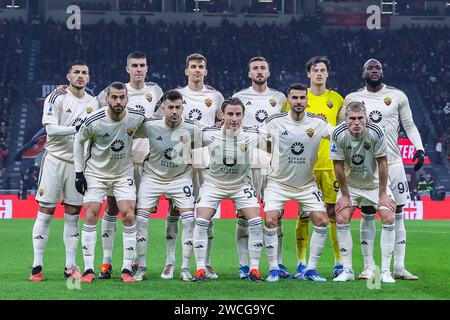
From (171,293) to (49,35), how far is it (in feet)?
86.0

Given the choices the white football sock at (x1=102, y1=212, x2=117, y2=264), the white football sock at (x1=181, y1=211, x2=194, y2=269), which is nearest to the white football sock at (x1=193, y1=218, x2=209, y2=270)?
the white football sock at (x1=181, y1=211, x2=194, y2=269)

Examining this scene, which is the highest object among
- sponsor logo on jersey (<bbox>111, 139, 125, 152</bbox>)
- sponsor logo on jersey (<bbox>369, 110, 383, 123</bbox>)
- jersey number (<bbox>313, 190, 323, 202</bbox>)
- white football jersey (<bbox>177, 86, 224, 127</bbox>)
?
white football jersey (<bbox>177, 86, 224, 127</bbox>)

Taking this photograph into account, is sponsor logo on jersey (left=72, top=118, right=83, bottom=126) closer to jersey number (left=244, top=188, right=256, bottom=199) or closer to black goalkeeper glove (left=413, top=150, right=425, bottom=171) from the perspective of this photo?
jersey number (left=244, top=188, right=256, bottom=199)

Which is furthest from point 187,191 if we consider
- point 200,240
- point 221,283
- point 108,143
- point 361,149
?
point 361,149

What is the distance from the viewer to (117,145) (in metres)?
9.34

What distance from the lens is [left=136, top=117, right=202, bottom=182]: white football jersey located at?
946 centimetres

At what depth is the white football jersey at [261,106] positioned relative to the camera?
1029 cm

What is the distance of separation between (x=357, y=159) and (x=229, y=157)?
1.31 m

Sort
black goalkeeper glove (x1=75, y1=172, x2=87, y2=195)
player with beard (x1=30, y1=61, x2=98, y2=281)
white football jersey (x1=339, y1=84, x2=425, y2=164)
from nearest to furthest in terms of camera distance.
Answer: black goalkeeper glove (x1=75, y1=172, x2=87, y2=195)
player with beard (x1=30, y1=61, x2=98, y2=281)
white football jersey (x1=339, y1=84, x2=425, y2=164)

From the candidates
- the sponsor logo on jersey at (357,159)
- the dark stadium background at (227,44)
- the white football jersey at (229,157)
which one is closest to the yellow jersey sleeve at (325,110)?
the sponsor logo on jersey at (357,159)

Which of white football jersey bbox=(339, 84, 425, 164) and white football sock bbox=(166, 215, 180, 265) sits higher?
white football jersey bbox=(339, 84, 425, 164)

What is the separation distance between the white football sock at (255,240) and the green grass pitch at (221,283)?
1.02 ft

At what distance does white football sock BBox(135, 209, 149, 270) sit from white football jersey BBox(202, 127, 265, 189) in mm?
784

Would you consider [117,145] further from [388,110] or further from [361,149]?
[388,110]
